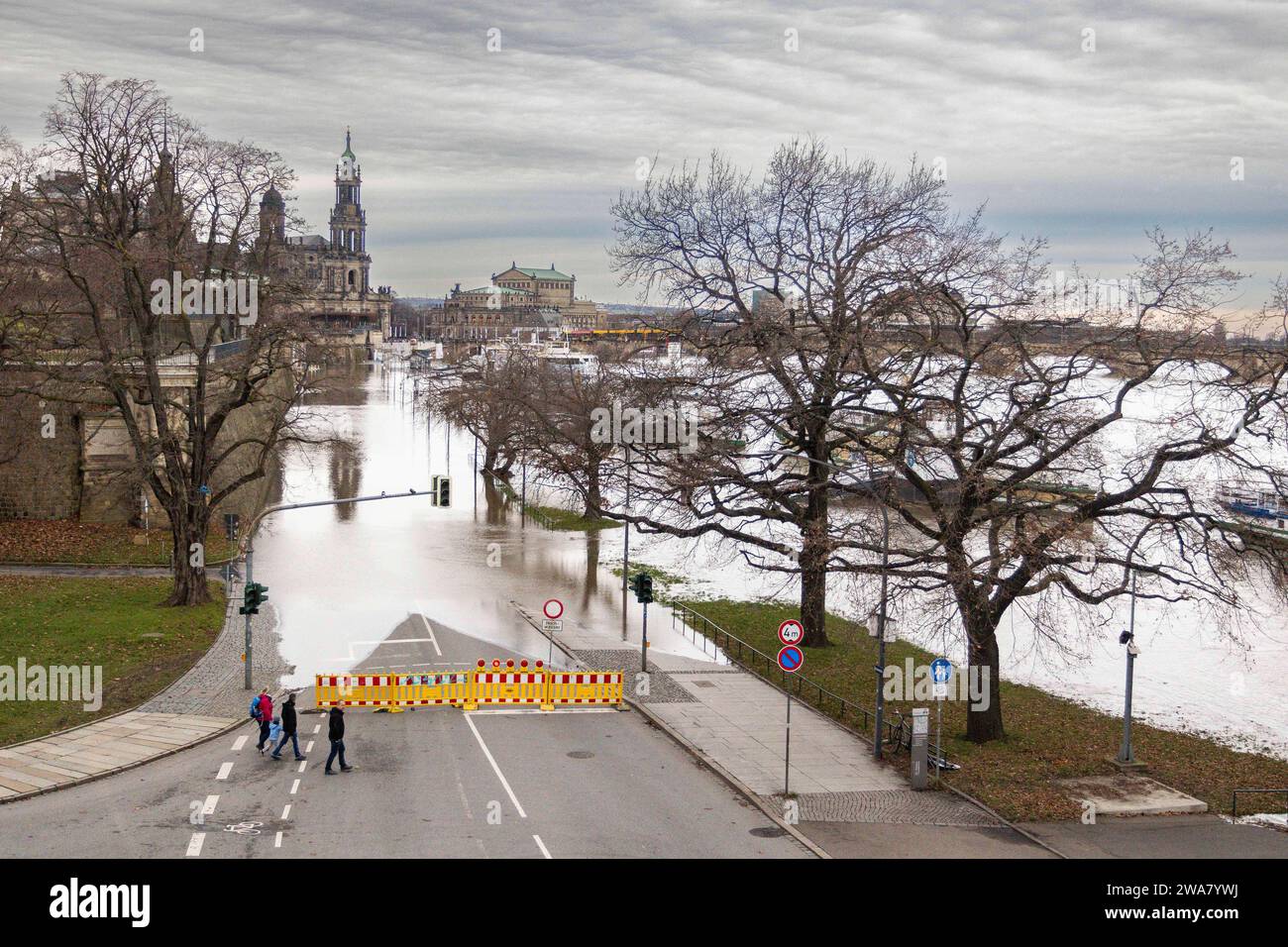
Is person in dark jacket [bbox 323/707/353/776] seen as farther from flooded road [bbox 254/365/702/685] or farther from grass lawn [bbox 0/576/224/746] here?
flooded road [bbox 254/365/702/685]

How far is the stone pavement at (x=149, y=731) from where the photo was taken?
57.9 ft

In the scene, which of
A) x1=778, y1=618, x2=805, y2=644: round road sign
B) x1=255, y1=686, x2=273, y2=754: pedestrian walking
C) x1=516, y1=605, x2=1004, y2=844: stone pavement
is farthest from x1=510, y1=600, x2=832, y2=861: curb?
x1=255, y1=686, x2=273, y2=754: pedestrian walking

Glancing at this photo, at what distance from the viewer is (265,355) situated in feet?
102

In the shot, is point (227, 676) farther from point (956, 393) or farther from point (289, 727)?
point (956, 393)

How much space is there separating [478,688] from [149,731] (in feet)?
19.5

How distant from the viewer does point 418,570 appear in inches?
1561

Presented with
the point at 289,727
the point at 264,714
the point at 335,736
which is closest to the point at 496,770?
the point at 335,736

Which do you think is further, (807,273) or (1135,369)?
(807,273)

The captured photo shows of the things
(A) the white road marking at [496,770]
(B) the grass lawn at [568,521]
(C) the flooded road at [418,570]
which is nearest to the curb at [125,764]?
(C) the flooded road at [418,570]

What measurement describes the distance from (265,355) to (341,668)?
9.70 m
